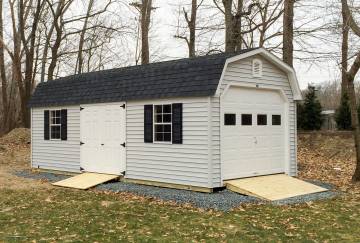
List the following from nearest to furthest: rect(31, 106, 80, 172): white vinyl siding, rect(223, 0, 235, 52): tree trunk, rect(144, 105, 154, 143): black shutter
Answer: rect(144, 105, 154, 143): black shutter < rect(31, 106, 80, 172): white vinyl siding < rect(223, 0, 235, 52): tree trunk

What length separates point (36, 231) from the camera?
7391 mm

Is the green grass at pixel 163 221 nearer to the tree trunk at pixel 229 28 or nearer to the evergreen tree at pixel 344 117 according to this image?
the evergreen tree at pixel 344 117

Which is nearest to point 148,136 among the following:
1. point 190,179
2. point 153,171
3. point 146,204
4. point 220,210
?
point 153,171

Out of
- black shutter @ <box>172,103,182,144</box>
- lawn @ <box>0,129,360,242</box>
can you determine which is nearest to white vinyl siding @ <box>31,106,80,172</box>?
lawn @ <box>0,129,360,242</box>

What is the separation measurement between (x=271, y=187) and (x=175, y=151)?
2.61m

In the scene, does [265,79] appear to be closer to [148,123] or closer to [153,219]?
[148,123]

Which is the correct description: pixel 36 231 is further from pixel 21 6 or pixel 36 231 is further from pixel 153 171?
pixel 21 6

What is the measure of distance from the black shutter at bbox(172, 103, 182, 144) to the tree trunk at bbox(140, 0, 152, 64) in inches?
582

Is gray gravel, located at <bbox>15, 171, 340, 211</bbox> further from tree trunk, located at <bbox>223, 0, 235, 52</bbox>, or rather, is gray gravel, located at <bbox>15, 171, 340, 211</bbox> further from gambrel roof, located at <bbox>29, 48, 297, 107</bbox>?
tree trunk, located at <bbox>223, 0, 235, 52</bbox>

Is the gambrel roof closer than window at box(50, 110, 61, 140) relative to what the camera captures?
Yes

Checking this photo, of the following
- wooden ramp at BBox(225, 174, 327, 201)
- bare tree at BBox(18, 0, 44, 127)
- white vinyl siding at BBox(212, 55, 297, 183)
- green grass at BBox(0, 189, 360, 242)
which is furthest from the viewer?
bare tree at BBox(18, 0, 44, 127)

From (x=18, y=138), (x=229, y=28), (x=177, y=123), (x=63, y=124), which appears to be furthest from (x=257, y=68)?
(x=18, y=138)

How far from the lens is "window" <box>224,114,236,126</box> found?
1123 cm

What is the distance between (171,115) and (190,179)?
178cm
